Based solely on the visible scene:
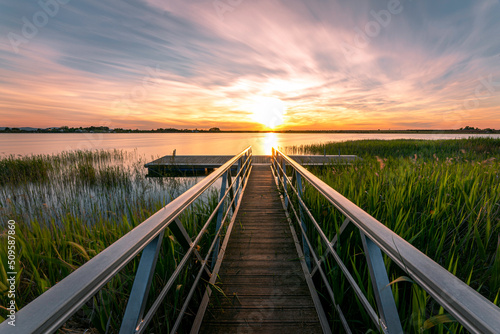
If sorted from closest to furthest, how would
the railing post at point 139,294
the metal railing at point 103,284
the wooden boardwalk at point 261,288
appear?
1. the metal railing at point 103,284
2. the railing post at point 139,294
3. the wooden boardwalk at point 261,288

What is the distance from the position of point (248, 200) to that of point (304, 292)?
10.4ft

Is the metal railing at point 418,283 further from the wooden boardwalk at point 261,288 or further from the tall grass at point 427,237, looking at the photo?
the wooden boardwalk at point 261,288

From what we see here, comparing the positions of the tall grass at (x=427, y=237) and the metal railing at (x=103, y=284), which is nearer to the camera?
the metal railing at (x=103, y=284)

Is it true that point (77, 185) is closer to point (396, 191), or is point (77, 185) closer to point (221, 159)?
point (221, 159)

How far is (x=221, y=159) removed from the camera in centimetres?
1477

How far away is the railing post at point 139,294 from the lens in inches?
38.3

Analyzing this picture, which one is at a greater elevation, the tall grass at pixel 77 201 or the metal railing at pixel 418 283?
the metal railing at pixel 418 283

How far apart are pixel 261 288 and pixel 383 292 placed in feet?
4.83

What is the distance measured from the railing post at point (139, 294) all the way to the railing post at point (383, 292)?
1.02m

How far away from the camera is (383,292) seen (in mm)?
1006

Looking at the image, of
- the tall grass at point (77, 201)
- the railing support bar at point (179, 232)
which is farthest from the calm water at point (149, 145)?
the railing support bar at point (179, 232)

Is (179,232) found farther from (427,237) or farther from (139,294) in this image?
(427,237)

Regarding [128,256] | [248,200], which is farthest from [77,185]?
[128,256]

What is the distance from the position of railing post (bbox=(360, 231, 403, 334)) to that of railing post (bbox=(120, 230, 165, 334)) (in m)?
1.02
